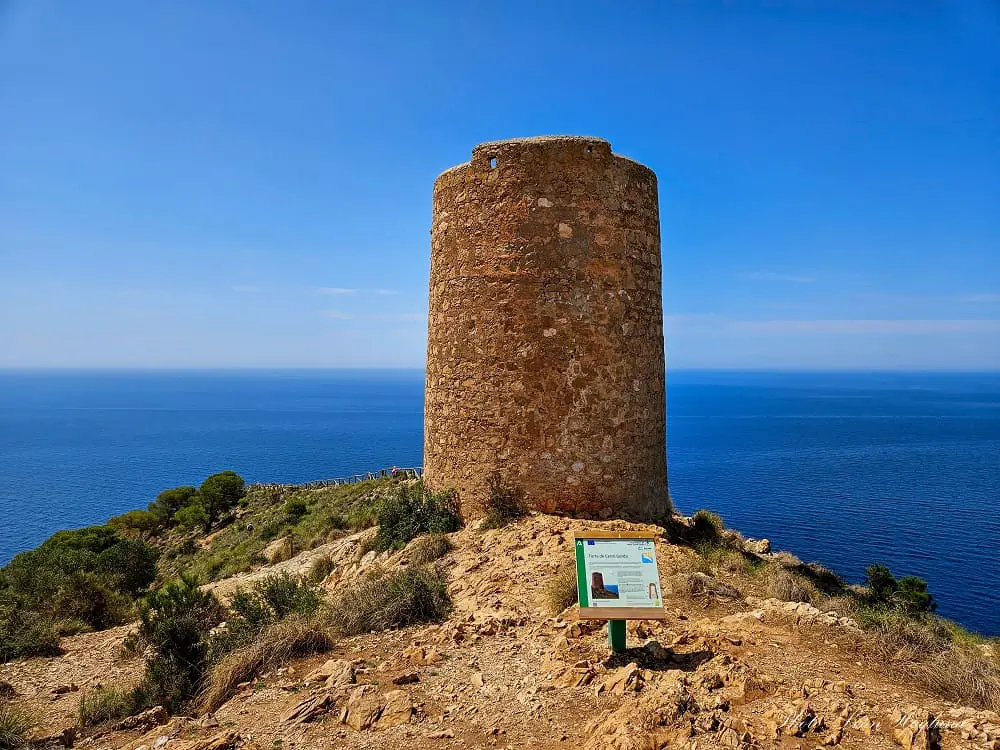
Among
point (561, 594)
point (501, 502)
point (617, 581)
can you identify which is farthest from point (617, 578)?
point (501, 502)

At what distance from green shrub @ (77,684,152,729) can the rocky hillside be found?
127 mm

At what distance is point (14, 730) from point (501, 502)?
489 centimetres

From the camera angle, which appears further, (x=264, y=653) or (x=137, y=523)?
(x=137, y=523)

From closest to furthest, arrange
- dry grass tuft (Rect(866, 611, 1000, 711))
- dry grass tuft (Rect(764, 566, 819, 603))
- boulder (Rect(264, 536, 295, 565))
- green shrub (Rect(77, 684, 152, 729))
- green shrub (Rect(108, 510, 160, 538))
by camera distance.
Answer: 1. dry grass tuft (Rect(866, 611, 1000, 711))
2. green shrub (Rect(77, 684, 152, 729))
3. dry grass tuft (Rect(764, 566, 819, 603))
4. boulder (Rect(264, 536, 295, 565))
5. green shrub (Rect(108, 510, 160, 538))

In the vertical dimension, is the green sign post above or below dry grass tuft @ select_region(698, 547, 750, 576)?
above

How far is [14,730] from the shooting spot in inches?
178

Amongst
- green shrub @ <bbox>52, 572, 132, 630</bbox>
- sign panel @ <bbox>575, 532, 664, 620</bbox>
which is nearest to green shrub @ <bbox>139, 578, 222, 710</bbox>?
green shrub @ <bbox>52, 572, 132, 630</bbox>

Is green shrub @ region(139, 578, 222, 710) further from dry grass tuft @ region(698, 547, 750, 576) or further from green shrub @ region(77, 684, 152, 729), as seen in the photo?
dry grass tuft @ region(698, 547, 750, 576)

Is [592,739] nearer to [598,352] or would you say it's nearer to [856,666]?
[856,666]

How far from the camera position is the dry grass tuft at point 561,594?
17.8 feet

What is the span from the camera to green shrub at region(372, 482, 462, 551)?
786cm

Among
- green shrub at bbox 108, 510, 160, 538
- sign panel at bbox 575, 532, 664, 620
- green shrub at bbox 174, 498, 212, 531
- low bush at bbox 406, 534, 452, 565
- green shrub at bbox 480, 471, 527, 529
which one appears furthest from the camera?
green shrub at bbox 108, 510, 160, 538

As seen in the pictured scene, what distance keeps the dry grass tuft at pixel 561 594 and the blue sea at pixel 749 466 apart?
2465cm

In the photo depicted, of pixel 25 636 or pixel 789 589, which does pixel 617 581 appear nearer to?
pixel 789 589
